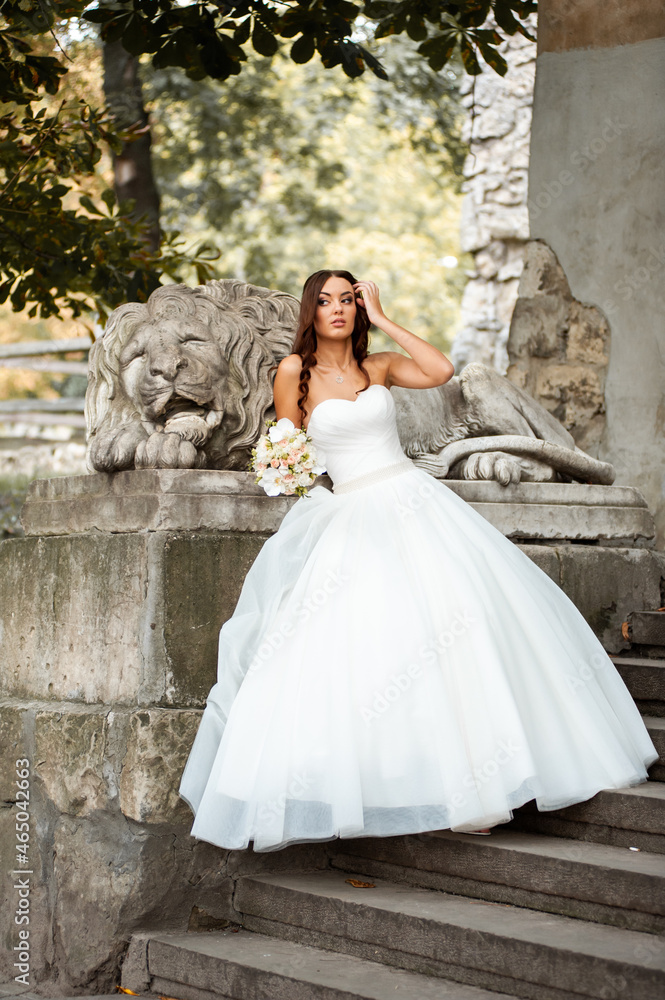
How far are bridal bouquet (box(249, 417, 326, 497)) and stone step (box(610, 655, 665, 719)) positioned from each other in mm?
1567

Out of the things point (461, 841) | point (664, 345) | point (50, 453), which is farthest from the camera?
point (50, 453)

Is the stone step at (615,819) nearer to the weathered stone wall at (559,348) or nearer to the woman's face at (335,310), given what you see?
the woman's face at (335,310)

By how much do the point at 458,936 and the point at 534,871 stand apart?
356 mm

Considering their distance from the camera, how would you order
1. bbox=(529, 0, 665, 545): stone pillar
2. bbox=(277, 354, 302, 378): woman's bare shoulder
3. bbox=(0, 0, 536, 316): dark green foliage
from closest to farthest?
bbox=(277, 354, 302, 378): woman's bare shoulder
bbox=(0, 0, 536, 316): dark green foliage
bbox=(529, 0, 665, 545): stone pillar

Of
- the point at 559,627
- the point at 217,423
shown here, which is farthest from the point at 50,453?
the point at 559,627

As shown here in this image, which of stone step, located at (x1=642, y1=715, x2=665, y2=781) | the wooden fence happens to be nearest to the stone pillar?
stone step, located at (x1=642, y1=715, x2=665, y2=781)

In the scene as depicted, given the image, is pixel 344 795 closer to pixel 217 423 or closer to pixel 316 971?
pixel 316 971

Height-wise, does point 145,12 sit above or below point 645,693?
above

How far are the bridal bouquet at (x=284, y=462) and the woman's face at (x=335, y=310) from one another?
549 millimetres

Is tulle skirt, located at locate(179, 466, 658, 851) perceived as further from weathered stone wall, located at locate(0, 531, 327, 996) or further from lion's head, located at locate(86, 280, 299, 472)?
lion's head, located at locate(86, 280, 299, 472)

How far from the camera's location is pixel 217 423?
13.9 ft

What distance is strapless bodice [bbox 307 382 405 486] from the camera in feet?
Result: 13.6

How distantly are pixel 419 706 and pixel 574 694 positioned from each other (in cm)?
57

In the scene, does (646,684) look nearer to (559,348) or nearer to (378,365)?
(378,365)
